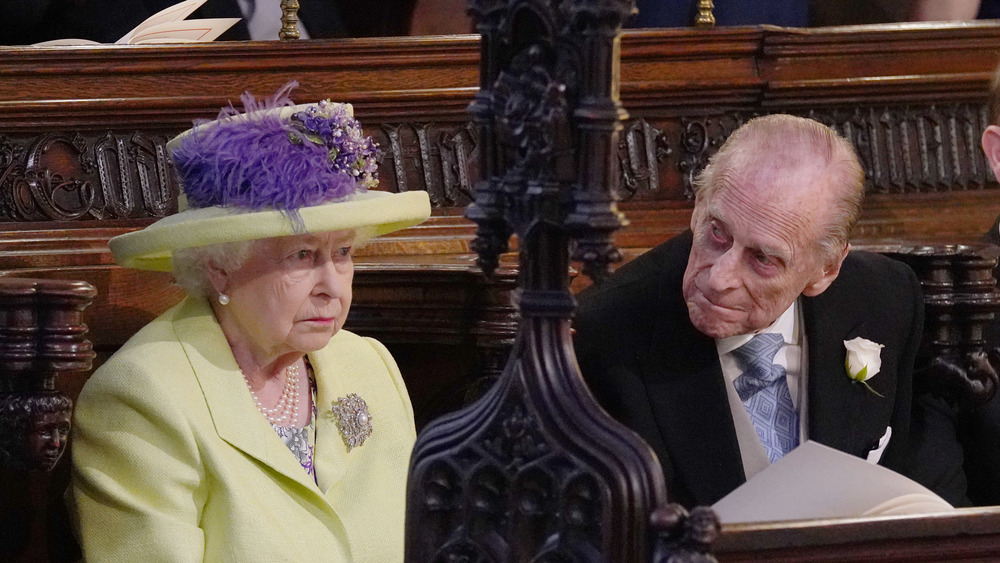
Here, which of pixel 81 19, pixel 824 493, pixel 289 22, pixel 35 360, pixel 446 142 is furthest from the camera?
pixel 81 19

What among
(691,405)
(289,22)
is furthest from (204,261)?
(289,22)

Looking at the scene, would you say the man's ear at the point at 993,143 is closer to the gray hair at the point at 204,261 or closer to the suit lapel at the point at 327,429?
the suit lapel at the point at 327,429

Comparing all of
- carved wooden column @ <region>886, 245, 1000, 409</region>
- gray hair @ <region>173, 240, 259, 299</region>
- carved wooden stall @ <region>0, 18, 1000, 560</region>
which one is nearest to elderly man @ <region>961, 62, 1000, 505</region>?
carved wooden column @ <region>886, 245, 1000, 409</region>

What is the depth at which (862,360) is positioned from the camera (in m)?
2.17

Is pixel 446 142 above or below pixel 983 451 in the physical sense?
above

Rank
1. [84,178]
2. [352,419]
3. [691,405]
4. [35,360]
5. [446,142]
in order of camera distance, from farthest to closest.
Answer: [446,142] → [84,178] → [352,419] → [691,405] → [35,360]

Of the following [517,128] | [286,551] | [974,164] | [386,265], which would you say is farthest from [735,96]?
[517,128]

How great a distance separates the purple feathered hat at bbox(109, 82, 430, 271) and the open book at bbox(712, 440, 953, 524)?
→ 868 mm

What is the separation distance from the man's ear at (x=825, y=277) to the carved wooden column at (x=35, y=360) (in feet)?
3.87

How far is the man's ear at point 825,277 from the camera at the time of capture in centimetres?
218

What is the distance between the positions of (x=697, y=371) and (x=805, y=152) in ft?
1.32

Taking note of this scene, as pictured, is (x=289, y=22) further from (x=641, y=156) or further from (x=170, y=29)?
(x=641, y=156)

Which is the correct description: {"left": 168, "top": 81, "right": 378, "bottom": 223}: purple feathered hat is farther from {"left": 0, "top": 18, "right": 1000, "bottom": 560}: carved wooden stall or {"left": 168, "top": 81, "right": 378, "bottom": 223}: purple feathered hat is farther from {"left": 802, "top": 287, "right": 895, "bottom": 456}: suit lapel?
{"left": 802, "top": 287, "right": 895, "bottom": 456}: suit lapel

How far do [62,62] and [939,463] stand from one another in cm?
193
